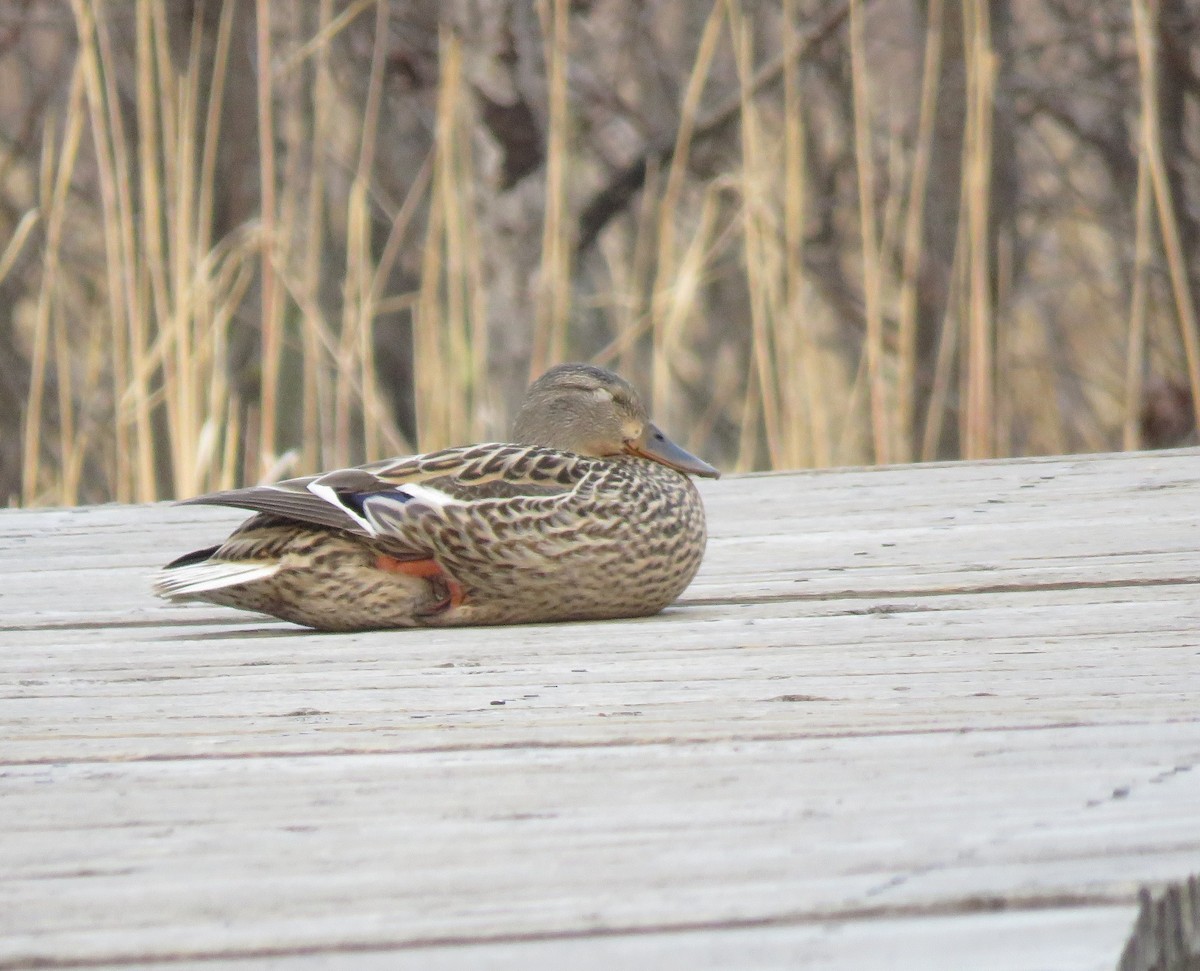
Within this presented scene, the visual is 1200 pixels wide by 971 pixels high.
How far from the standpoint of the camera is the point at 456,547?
101 inches

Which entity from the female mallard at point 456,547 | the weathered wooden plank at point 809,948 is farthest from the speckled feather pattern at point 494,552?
the weathered wooden plank at point 809,948

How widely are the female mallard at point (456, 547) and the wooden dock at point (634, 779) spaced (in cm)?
8

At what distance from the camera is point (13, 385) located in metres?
6.41

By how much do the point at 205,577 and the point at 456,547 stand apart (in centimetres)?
34

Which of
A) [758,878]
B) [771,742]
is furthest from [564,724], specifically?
[758,878]

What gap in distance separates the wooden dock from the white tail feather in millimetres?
63

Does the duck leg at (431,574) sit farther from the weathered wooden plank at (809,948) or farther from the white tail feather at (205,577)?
the weathered wooden plank at (809,948)

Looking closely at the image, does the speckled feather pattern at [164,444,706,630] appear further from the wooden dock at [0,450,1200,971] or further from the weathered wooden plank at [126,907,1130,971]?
the weathered wooden plank at [126,907,1130,971]

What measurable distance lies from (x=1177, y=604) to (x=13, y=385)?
197 inches

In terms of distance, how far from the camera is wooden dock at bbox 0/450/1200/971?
3.42 feet

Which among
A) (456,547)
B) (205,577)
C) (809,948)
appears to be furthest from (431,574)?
(809,948)

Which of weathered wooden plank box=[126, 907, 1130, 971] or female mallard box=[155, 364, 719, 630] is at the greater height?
female mallard box=[155, 364, 719, 630]

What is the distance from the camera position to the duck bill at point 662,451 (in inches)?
117

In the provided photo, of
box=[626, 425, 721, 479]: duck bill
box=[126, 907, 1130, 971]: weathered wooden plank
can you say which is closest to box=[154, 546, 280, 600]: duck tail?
box=[626, 425, 721, 479]: duck bill
